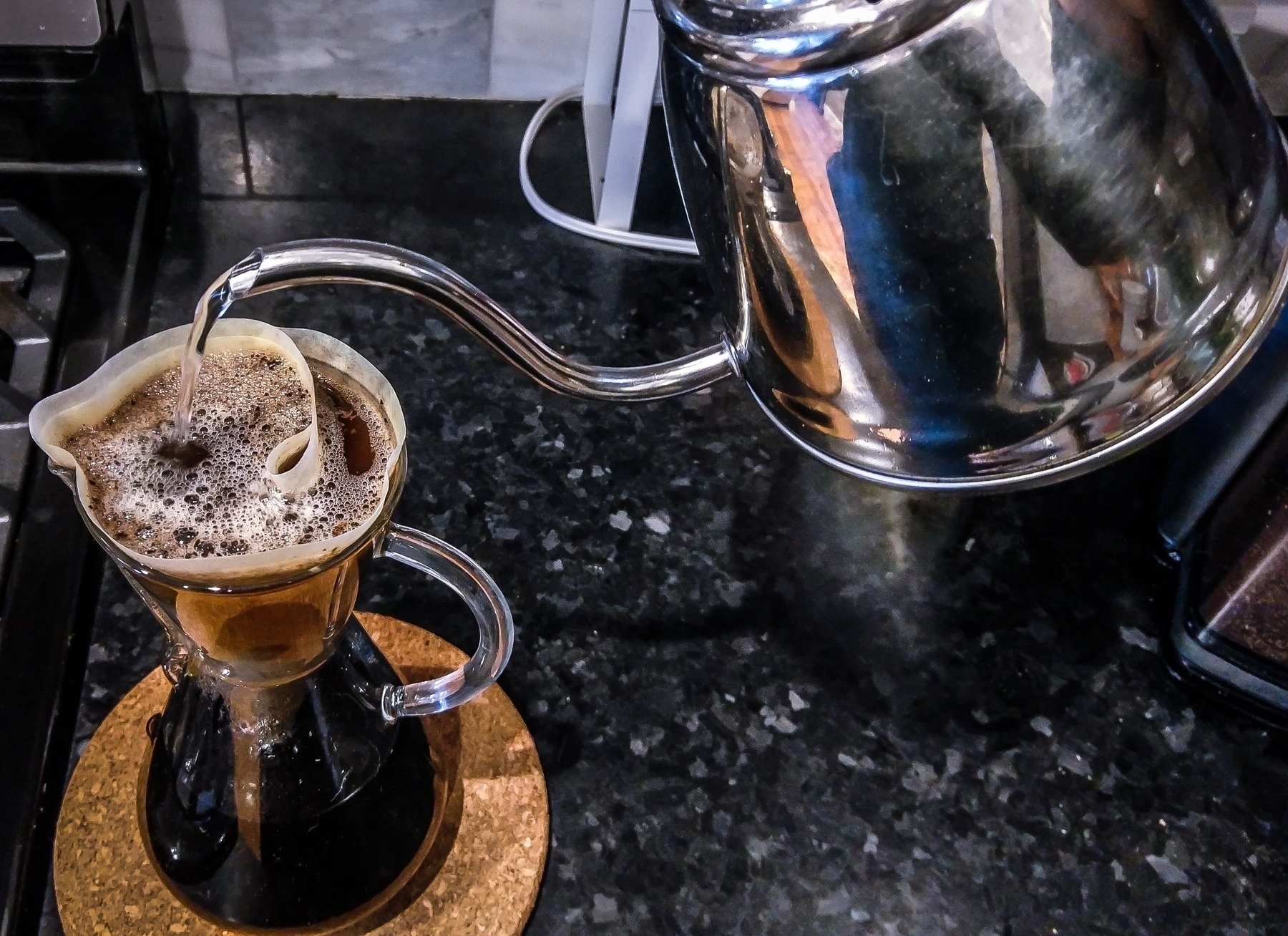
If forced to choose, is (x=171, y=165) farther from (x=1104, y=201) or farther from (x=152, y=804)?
(x=1104, y=201)

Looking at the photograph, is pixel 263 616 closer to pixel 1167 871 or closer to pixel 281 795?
pixel 281 795

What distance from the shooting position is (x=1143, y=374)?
11.7 inches

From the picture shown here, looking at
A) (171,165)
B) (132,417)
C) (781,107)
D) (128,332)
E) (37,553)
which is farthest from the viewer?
(171,165)

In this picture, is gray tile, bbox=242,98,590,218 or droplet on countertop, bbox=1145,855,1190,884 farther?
gray tile, bbox=242,98,590,218

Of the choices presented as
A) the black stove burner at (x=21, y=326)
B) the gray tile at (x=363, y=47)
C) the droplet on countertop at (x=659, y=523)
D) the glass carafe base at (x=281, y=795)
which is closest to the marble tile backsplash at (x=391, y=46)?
the gray tile at (x=363, y=47)

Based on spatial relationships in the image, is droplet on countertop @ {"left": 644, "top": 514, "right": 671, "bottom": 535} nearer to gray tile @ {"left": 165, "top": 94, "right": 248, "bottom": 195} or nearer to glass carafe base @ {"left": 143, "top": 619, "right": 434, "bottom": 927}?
glass carafe base @ {"left": 143, "top": 619, "right": 434, "bottom": 927}

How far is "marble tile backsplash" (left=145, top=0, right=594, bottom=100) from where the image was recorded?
0.73 metres

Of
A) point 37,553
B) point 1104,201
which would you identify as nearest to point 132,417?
point 37,553

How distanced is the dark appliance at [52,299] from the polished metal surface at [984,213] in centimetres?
38

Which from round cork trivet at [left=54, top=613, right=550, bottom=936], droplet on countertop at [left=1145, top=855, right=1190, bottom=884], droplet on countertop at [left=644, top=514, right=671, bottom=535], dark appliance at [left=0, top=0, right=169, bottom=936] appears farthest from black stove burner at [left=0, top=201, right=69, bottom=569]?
droplet on countertop at [left=1145, top=855, right=1190, bottom=884]

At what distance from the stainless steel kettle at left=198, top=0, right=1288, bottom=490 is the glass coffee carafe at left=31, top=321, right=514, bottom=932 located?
8cm

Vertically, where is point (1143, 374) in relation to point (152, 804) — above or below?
above

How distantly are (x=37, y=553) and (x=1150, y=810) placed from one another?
1.84 ft

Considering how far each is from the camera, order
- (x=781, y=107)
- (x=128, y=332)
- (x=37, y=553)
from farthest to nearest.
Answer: (x=128, y=332)
(x=37, y=553)
(x=781, y=107)
